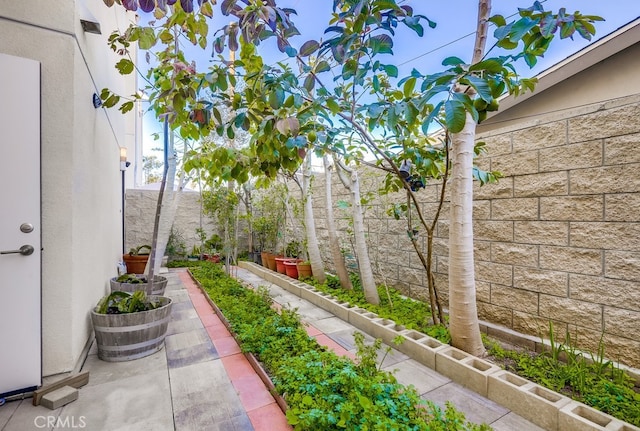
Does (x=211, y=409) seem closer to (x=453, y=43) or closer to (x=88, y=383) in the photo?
(x=88, y=383)

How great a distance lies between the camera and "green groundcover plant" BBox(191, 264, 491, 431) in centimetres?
146

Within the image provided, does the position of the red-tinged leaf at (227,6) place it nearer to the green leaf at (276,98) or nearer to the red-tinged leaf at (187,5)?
the red-tinged leaf at (187,5)

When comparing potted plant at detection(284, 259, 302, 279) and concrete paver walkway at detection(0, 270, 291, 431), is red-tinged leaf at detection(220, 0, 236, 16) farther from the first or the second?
potted plant at detection(284, 259, 302, 279)

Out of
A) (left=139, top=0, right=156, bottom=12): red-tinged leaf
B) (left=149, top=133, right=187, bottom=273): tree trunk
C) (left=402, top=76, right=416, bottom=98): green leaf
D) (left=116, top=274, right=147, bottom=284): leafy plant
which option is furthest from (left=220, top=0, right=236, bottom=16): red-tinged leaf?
(left=116, top=274, right=147, bottom=284): leafy plant

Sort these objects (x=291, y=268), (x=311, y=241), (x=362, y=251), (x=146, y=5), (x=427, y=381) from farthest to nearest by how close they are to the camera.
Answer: (x=291, y=268)
(x=311, y=241)
(x=362, y=251)
(x=427, y=381)
(x=146, y=5)

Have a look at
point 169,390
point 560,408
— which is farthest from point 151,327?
point 560,408

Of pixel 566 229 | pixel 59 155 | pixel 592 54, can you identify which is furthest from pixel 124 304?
pixel 592 54

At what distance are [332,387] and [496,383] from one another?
1069mm

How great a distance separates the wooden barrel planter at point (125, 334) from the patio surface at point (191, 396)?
7 centimetres

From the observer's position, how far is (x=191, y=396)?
75.4 inches

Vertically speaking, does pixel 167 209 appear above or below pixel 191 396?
above

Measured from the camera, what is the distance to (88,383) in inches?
80.2

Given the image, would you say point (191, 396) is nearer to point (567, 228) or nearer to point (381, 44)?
point (381, 44)

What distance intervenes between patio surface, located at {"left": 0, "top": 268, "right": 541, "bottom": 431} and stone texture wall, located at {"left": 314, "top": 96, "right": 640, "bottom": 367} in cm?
103
